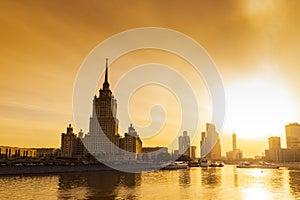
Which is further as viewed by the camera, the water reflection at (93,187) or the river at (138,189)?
the river at (138,189)

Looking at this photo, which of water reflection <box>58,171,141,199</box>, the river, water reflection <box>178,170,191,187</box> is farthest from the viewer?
water reflection <box>178,170,191,187</box>

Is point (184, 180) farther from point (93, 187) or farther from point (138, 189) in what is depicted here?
point (93, 187)

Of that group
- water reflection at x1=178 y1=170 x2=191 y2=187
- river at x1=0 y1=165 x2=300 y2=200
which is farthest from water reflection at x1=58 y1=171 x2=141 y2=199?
water reflection at x1=178 y1=170 x2=191 y2=187

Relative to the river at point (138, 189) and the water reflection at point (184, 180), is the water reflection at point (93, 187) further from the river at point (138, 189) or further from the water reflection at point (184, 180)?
the water reflection at point (184, 180)

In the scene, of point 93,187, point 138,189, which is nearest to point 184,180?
point 138,189

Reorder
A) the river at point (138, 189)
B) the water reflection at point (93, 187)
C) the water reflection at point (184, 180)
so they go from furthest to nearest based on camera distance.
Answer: the water reflection at point (184, 180), the river at point (138, 189), the water reflection at point (93, 187)

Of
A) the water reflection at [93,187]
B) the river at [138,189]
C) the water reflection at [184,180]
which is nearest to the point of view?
the water reflection at [93,187]

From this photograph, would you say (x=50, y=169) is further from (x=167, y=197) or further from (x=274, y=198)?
(x=274, y=198)

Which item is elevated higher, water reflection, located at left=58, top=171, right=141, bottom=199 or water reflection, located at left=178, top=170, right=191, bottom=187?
water reflection, located at left=58, top=171, right=141, bottom=199

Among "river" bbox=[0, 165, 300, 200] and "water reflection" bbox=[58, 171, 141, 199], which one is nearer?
"water reflection" bbox=[58, 171, 141, 199]

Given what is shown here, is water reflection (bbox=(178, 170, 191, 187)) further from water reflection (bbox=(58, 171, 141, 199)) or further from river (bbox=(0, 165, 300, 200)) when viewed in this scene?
water reflection (bbox=(58, 171, 141, 199))

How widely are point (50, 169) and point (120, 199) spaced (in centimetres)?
9151

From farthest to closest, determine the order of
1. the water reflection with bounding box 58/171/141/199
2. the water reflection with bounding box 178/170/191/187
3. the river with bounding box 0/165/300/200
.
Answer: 1. the water reflection with bounding box 178/170/191/187
2. the river with bounding box 0/165/300/200
3. the water reflection with bounding box 58/171/141/199

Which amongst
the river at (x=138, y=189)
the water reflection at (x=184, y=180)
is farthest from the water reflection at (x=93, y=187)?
the water reflection at (x=184, y=180)
